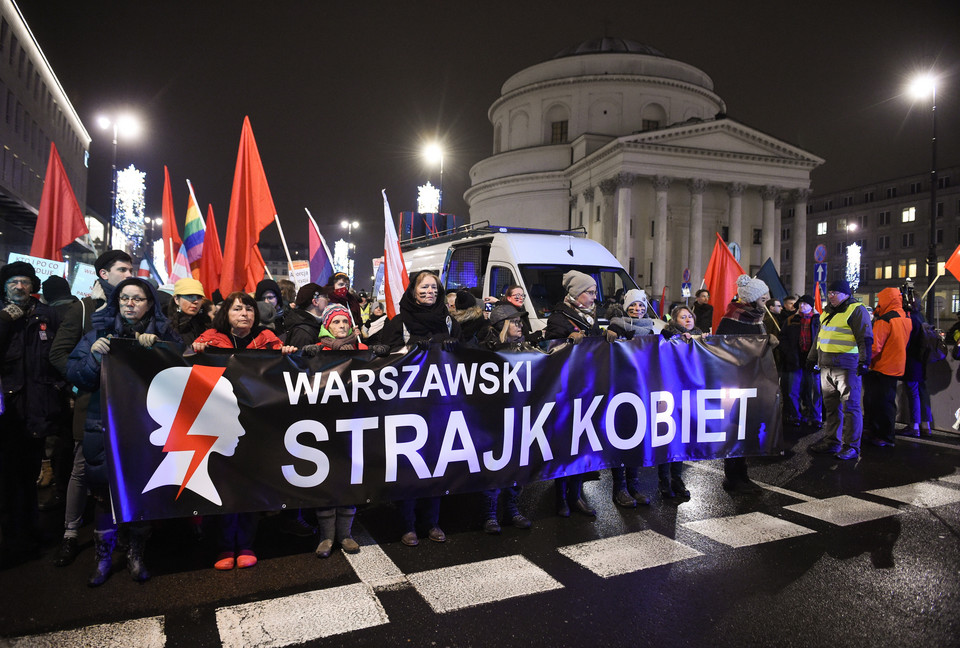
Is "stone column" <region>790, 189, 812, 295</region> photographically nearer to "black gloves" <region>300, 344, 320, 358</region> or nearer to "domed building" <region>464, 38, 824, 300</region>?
"domed building" <region>464, 38, 824, 300</region>

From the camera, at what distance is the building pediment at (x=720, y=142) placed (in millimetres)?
46625

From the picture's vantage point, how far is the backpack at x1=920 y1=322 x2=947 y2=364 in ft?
30.1

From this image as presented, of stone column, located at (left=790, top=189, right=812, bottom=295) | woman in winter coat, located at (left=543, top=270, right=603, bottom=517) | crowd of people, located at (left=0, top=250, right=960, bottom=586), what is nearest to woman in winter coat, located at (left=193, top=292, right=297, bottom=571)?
crowd of people, located at (left=0, top=250, right=960, bottom=586)

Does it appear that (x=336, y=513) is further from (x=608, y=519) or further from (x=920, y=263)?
(x=920, y=263)

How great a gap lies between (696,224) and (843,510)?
45508 mm

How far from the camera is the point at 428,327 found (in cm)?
522

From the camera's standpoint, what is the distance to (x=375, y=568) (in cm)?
429

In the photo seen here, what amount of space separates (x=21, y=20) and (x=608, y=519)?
1574 inches

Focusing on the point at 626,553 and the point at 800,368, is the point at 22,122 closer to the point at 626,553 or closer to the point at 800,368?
the point at 800,368

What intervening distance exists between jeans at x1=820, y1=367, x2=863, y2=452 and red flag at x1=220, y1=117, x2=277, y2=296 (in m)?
6.95

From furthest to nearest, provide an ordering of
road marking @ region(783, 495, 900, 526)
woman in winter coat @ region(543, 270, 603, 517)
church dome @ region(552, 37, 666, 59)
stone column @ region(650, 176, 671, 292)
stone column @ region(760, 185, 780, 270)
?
1. church dome @ region(552, 37, 666, 59)
2. stone column @ region(760, 185, 780, 270)
3. stone column @ region(650, 176, 671, 292)
4. woman in winter coat @ region(543, 270, 603, 517)
5. road marking @ region(783, 495, 900, 526)

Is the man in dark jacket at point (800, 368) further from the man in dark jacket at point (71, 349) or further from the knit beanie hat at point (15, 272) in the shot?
the knit beanie hat at point (15, 272)

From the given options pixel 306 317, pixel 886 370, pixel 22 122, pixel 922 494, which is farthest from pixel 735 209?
pixel 306 317

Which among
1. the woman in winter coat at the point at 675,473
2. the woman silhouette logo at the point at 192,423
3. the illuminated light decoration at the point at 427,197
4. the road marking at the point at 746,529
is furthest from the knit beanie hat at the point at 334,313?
the illuminated light decoration at the point at 427,197
